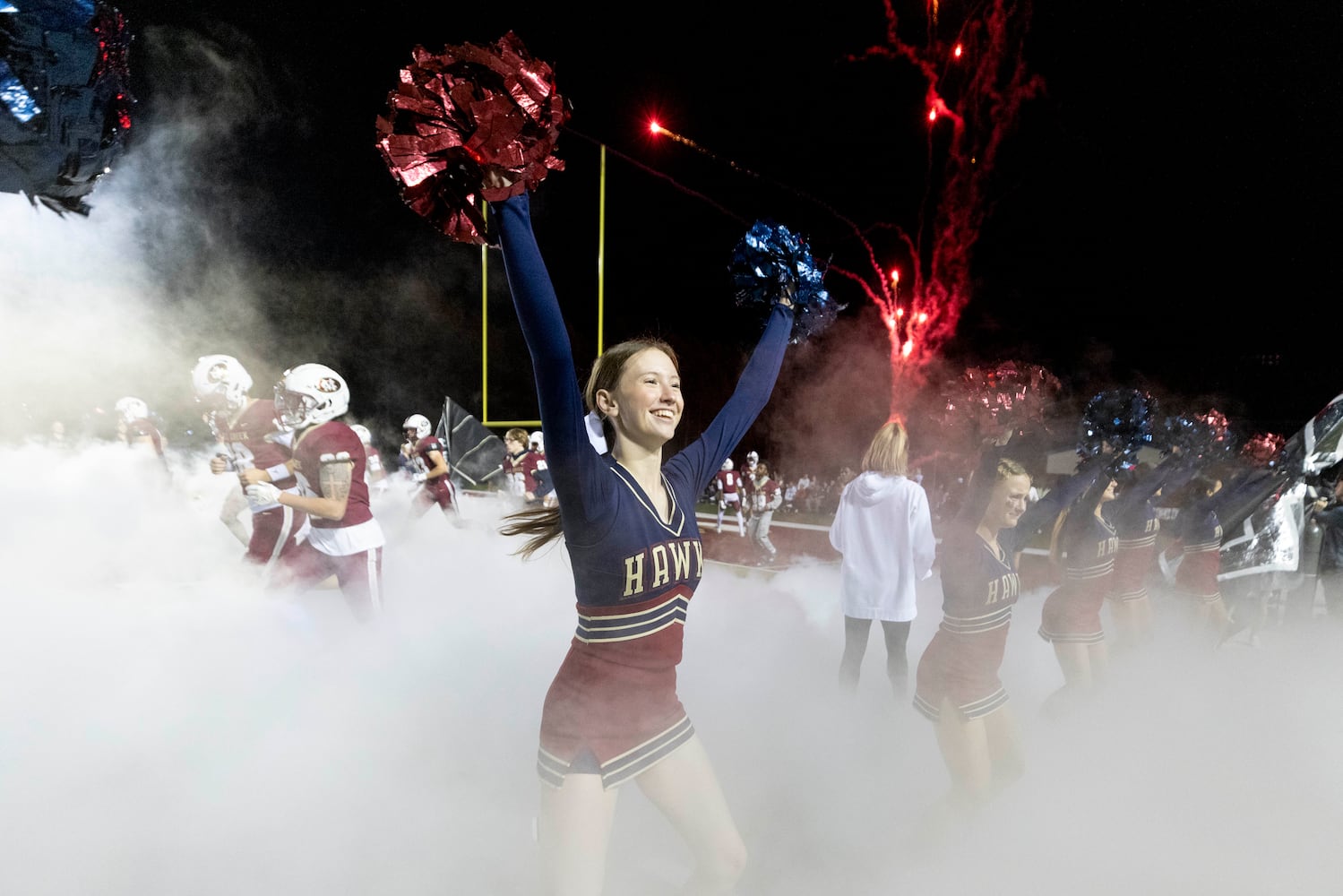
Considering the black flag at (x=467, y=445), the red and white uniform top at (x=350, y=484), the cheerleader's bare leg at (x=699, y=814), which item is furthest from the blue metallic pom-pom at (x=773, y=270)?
the black flag at (x=467, y=445)

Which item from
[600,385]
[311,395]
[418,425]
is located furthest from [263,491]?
[418,425]

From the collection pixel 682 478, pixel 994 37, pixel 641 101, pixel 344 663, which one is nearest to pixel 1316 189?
pixel 994 37

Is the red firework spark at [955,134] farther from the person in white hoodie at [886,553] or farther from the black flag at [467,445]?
the black flag at [467,445]

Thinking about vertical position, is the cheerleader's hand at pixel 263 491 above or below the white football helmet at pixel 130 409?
below

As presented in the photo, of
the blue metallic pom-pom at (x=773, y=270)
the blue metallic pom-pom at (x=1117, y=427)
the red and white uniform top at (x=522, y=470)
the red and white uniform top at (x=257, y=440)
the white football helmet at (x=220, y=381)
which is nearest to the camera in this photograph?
the blue metallic pom-pom at (x=773, y=270)

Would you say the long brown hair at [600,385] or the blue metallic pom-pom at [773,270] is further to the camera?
the blue metallic pom-pom at [773,270]

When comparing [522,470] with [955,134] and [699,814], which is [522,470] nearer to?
[955,134]

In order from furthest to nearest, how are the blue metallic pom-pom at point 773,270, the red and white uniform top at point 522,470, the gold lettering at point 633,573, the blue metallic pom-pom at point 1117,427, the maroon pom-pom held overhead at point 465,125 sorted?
1. the red and white uniform top at point 522,470
2. the blue metallic pom-pom at point 1117,427
3. the blue metallic pom-pom at point 773,270
4. the gold lettering at point 633,573
5. the maroon pom-pom held overhead at point 465,125

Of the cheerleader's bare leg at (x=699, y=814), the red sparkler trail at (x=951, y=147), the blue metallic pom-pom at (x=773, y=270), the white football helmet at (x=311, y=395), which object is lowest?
the cheerleader's bare leg at (x=699, y=814)

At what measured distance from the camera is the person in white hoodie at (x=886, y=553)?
3.97 meters

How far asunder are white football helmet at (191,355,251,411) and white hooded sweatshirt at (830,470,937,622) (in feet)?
12.8

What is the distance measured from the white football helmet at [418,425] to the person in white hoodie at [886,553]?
17.1 feet

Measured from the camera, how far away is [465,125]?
1540 millimetres

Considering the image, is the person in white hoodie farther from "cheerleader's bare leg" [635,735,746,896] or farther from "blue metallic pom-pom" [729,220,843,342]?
"cheerleader's bare leg" [635,735,746,896]
